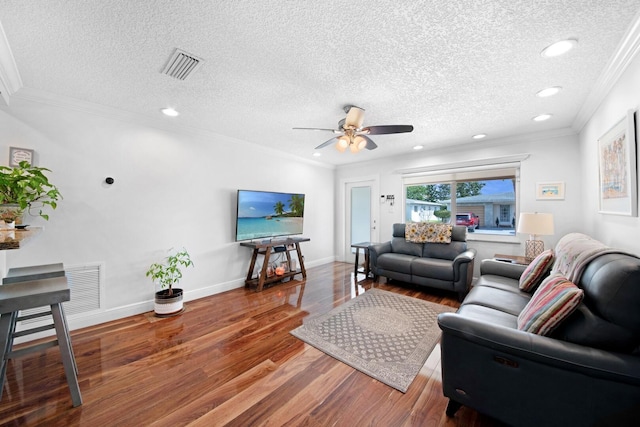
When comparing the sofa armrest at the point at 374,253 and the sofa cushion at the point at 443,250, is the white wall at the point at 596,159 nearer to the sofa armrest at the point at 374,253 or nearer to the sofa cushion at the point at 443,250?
the sofa cushion at the point at 443,250

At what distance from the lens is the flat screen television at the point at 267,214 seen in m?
3.85

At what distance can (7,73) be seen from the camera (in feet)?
6.36

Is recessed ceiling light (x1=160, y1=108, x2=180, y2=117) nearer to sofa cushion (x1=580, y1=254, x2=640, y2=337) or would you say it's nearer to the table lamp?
sofa cushion (x1=580, y1=254, x2=640, y2=337)

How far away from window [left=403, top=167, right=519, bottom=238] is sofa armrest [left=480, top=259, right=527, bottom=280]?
132 centimetres

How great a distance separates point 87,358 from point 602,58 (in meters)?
4.77

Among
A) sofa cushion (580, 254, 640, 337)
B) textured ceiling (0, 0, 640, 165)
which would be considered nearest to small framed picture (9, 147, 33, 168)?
textured ceiling (0, 0, 640, 165)

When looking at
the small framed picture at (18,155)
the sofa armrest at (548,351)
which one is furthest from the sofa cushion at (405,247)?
the small framed picture at (18,155)

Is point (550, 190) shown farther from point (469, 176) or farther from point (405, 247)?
point (405, 247)

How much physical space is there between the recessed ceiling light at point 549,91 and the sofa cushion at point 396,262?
251 centimetres

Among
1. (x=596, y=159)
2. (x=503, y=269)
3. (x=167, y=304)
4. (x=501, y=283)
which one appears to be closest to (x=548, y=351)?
(x=501, y=283)

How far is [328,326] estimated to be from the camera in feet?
8.50

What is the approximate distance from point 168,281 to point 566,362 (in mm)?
3562

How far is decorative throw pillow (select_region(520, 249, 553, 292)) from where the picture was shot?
229cm

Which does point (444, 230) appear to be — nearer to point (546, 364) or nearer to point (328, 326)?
point (328, 326)
